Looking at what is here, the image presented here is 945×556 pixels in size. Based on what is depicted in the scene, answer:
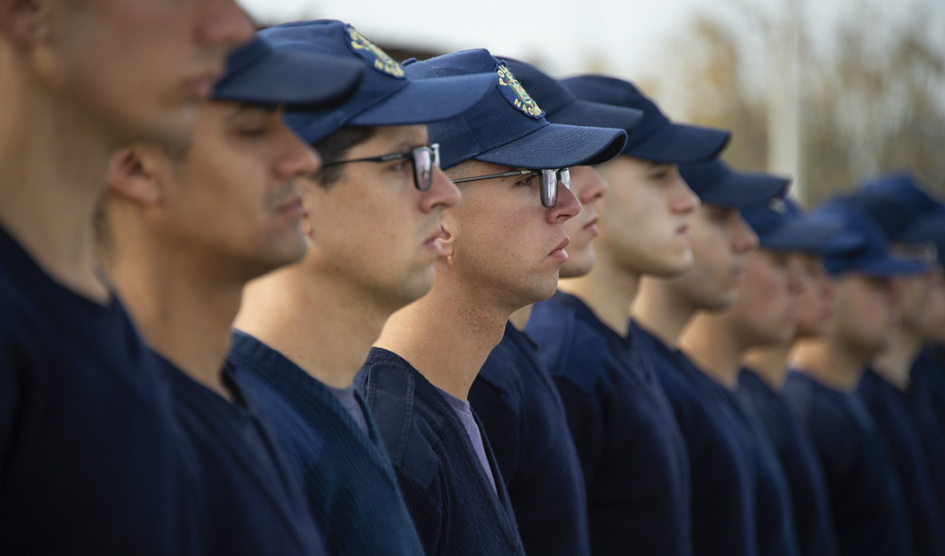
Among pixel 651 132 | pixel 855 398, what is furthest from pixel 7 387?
pixel 855 398

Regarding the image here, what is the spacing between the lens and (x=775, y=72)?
51.8ft

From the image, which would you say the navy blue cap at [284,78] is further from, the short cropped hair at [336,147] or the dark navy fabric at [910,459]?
the dark navy fabric at [910,459]

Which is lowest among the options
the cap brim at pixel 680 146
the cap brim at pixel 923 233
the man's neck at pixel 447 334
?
the cap brim at pixel 923 233

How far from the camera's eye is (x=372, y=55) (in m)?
2.11

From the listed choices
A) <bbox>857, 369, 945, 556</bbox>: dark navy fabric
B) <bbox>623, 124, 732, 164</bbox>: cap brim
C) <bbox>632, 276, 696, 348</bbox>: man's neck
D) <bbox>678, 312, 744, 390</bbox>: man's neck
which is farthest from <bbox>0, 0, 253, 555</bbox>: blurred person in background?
<bbox>857, 369, 945, 556</bbox>: dark navy fabric

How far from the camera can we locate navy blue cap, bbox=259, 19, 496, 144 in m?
2.01

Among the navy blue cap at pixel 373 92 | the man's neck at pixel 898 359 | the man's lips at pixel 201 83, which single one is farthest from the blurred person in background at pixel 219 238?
the man's neck at pixel 898 359

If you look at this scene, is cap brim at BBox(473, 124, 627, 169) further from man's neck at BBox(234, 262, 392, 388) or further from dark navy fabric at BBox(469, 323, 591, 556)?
man's neck at BBox(234, 262, 392, 388)

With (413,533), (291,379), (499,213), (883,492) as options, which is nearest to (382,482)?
(413,533)

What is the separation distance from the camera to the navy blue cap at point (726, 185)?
177 inches

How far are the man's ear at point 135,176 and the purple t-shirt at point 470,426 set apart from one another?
3.96 ft

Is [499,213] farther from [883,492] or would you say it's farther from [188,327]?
[883,492]

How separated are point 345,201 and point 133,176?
622 mm

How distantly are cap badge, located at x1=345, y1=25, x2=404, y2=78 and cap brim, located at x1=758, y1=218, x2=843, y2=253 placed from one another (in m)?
3.49
